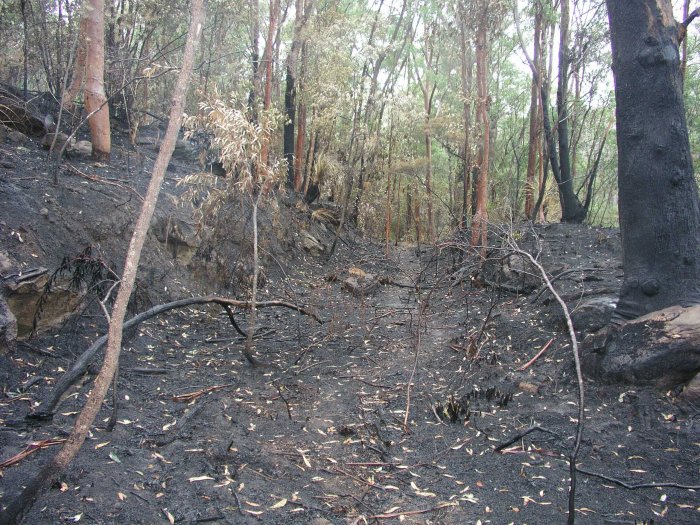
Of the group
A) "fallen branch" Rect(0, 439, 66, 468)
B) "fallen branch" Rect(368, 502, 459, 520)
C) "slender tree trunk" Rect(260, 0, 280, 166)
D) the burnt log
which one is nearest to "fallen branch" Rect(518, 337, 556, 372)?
the burnt log

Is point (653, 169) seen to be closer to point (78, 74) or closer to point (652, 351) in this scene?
point (652, 351)

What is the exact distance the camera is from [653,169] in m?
4.61

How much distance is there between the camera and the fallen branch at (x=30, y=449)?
291 centimetres

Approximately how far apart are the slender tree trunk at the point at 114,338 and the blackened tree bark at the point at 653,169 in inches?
159

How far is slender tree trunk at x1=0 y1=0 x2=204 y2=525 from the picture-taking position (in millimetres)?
2445

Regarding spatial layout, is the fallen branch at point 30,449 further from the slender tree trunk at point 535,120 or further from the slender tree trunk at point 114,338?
the slender tree trunk at point 535,120

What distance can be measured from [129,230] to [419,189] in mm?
15001

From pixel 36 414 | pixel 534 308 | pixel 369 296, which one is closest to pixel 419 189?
pixel 369 296

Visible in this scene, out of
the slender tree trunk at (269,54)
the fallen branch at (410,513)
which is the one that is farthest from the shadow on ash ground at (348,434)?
the slender tree trunk at (269,54)

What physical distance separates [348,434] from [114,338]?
2.26 metres

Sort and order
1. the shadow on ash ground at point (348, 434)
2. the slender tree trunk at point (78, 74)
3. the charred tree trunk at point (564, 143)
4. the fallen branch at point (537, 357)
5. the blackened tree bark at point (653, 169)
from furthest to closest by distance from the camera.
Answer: the charred tree trunk at point (564, 143), the slender tree trunk at point (78, 74), the fallen branch at point (537, 357), the blackened tree bark at point (653, 169), the shadow on ash ground at point (348, 434)

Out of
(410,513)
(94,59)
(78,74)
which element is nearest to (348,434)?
(410,513)

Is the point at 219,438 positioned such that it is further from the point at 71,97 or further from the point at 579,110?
the point at 579,110

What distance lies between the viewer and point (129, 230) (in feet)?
21.6
